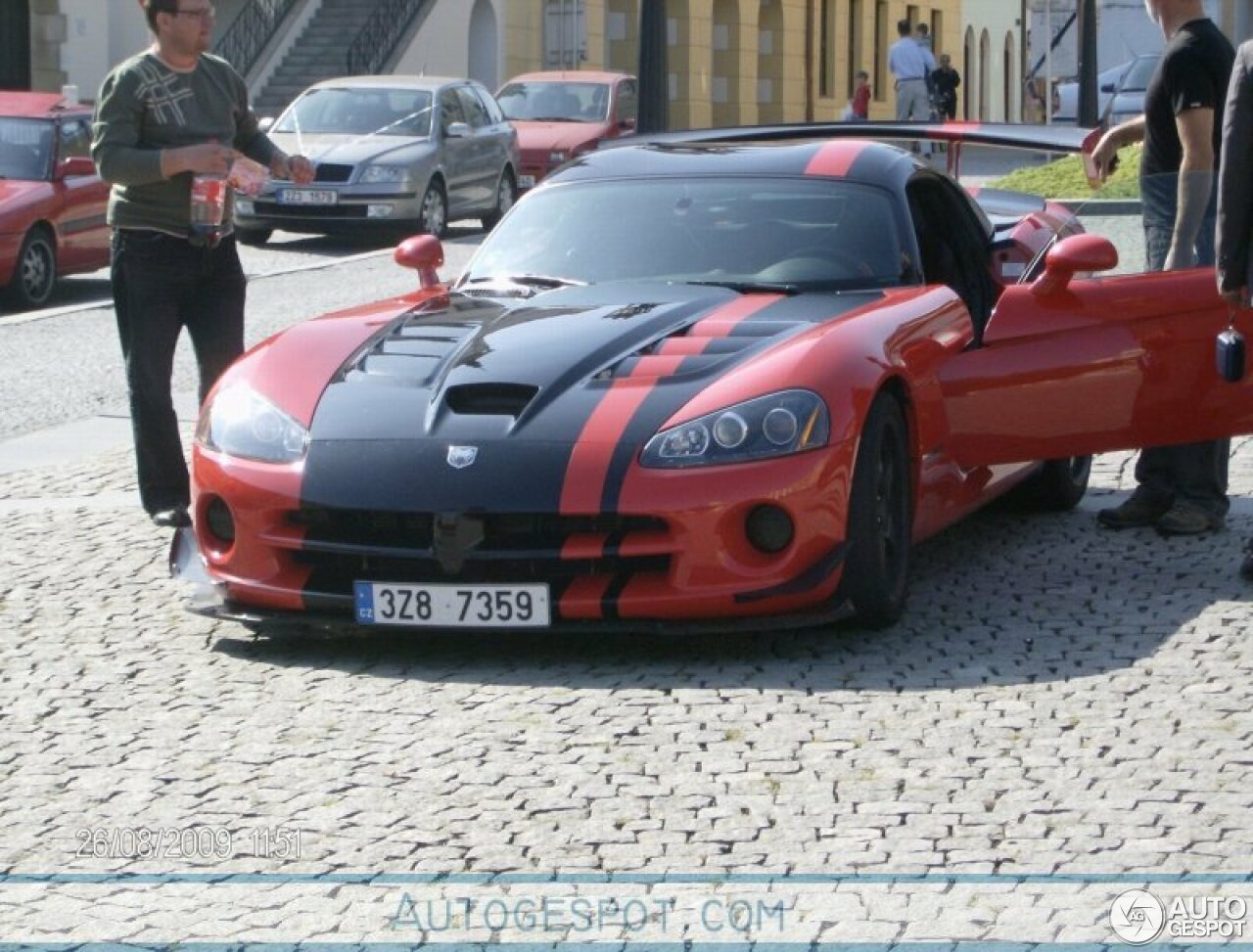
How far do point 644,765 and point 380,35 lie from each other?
1425 inches

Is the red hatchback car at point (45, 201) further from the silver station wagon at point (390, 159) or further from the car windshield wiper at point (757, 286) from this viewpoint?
the car windshield wiper at point (757, 286)

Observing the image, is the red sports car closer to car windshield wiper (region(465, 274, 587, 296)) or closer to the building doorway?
car windshield wiper (region(465, 274, 587, 296))

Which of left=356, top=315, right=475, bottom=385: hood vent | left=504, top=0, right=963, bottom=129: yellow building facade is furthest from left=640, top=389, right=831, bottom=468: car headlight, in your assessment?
left=504, top=0, right=963, bottom=129: yellow building facade

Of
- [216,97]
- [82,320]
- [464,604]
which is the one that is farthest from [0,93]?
[464,604]

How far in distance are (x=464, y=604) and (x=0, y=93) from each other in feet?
51.3

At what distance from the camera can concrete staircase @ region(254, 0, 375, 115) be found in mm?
38812

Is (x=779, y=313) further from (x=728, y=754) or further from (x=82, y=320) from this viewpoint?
(x=82, y=320)

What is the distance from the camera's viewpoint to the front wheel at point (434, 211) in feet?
77.9

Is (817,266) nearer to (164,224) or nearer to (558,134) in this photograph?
(164,224)

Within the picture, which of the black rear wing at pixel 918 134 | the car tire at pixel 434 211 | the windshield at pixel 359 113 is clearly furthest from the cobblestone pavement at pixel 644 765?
the windshield at pixel 359 113

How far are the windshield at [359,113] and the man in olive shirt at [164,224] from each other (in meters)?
15.8

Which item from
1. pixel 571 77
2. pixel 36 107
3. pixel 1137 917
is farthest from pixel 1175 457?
pixel 571 77

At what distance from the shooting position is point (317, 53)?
40156 mm

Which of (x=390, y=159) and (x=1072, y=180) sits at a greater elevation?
Answer: (x=390, y=159)
